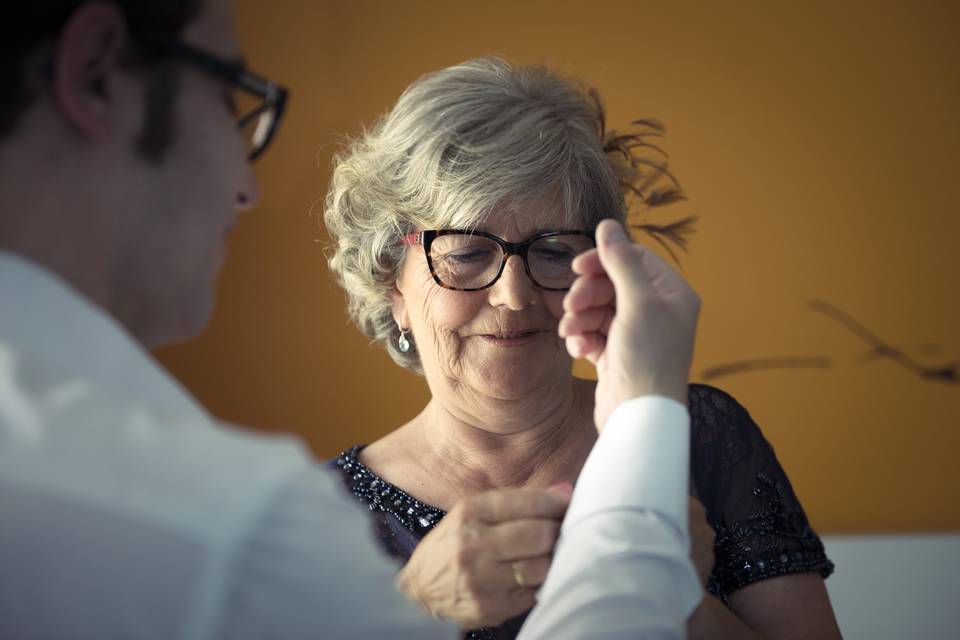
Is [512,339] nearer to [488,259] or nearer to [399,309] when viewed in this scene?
[488,259]

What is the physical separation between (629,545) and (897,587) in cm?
249

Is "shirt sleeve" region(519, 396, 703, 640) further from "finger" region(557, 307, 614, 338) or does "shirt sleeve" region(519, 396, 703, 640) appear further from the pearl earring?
the pearl earring

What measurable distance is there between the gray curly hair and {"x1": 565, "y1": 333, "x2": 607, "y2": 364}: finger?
0.49 m

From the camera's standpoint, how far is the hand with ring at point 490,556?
1028 mm

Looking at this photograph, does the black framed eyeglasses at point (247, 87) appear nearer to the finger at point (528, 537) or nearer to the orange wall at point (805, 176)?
the finger at point (528, 537)

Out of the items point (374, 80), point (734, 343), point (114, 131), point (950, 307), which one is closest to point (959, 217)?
point (950, 307)

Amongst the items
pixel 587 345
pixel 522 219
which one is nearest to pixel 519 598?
pixel 587 345

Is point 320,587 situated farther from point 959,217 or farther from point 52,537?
point 959,217

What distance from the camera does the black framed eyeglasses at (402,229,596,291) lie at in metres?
1.56

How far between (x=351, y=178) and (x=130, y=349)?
1128mm

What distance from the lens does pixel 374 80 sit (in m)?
3.43

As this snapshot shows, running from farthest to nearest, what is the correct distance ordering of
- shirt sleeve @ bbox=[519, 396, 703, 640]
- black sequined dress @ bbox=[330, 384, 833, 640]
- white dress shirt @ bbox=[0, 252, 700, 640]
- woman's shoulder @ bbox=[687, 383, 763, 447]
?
1. woman's shoulder @ bbox=[687, 383, 763, 447]
2. black sequined dress @ bbox=[330, 384, 833, 640]
3. shirt sleeve @ bbox=[519, 396, 703, 640]
4. white dress shirt @ bbox=[0, 252, 700, 640]

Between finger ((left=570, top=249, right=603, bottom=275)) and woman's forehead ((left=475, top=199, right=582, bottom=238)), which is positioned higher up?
finger ((left=570, top=249, right=603, bottom=275))

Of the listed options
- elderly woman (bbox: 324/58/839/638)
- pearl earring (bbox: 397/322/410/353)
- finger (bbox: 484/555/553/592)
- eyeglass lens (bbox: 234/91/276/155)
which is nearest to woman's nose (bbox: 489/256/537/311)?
elderly woman (bbox: 324/58/839/638)
